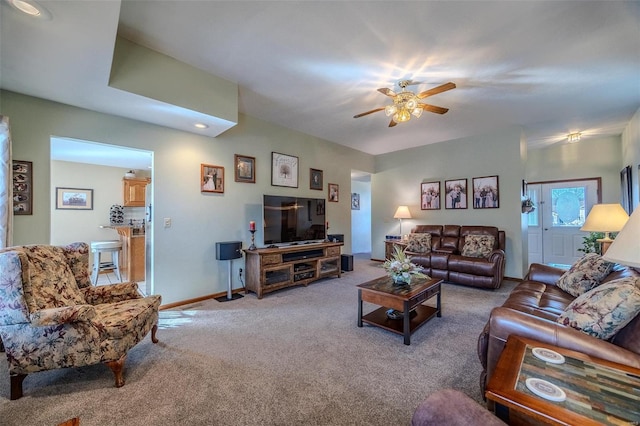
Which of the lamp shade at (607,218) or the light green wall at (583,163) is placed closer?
the lamp shade at (607,218)

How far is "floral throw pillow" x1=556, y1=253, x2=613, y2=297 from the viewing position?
2.34m

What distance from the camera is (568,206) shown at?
5.92m

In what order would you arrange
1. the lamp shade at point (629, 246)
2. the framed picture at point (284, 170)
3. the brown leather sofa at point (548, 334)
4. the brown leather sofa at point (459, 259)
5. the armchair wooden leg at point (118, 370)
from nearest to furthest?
→ the lamp shade at point (629, 246) → the brown leather sofa at point (548, 334) → the armchair wooden leg at point (118, 370) → the brown leather sofa at point (459, 259) → the framed picture at point (284, 170)

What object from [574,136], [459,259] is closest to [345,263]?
[459,259]

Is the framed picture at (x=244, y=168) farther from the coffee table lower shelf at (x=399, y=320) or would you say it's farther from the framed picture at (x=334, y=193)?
the coffee table lower shelf at (x=399, y=320)

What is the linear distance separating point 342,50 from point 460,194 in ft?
13.9

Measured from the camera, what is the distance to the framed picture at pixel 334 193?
5.69 meters

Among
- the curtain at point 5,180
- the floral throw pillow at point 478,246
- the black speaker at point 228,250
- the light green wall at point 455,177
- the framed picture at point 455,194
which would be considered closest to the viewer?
the curtain at point 5,180

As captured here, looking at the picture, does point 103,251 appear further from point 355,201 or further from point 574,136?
point 574,136

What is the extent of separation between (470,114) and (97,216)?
25.8 ft

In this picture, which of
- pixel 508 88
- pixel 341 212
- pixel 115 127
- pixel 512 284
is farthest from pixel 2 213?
pixel 512 284

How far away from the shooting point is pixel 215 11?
6.70 ft

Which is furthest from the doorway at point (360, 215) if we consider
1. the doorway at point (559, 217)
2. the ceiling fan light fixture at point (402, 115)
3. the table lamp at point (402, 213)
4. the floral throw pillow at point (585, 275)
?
the floral throw pillow at point (585, 275)

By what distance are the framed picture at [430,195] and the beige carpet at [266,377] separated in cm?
320
